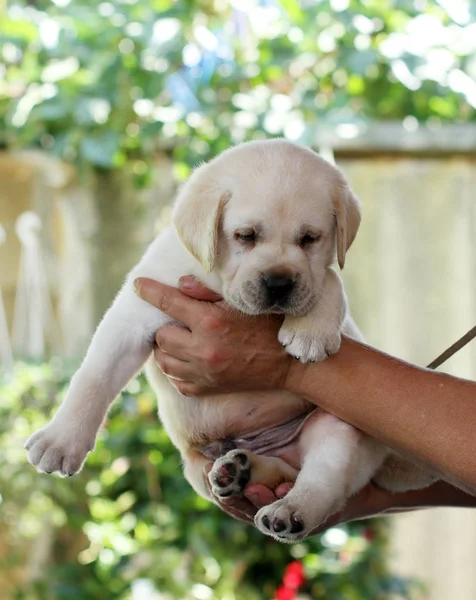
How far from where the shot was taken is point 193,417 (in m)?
2.34

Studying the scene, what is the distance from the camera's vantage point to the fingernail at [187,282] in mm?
2211

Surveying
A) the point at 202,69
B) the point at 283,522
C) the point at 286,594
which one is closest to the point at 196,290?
the point at 283,522

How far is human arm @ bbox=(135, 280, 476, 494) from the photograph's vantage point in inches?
74.9

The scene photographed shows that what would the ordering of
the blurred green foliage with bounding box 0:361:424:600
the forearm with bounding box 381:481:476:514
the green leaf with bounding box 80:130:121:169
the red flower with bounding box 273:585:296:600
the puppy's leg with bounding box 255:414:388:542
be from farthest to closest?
the green leaf with bounding box 80:130:121:169
the blurred green foliage with bounding box 0:361:424:600
the red flower with bounding box 273:585:296:600
the forearm with bounding box 381:481:476:514
the puppy's leg with bounding box 255:414:388:542

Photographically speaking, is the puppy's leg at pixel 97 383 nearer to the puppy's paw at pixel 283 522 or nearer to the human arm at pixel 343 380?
the human arm at pixel 343 380

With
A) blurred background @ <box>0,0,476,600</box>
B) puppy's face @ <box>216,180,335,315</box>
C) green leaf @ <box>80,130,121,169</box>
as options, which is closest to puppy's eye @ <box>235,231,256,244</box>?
puppy's face @ <box>216,180,335,315</box>

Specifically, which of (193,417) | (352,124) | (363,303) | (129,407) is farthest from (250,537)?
(352,124)

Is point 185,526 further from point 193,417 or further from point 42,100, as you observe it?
point 42,100

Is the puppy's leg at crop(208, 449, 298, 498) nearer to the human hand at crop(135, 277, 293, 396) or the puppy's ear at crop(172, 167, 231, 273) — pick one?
the human hand at crop(135, 277, 293, 396)

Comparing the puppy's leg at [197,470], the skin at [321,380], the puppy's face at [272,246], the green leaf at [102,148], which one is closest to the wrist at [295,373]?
the skin at [321,380]

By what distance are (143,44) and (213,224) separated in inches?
92.5

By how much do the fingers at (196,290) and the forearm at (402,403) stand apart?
268mm

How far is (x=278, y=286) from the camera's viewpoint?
202cm

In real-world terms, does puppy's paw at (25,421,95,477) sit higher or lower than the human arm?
lower
